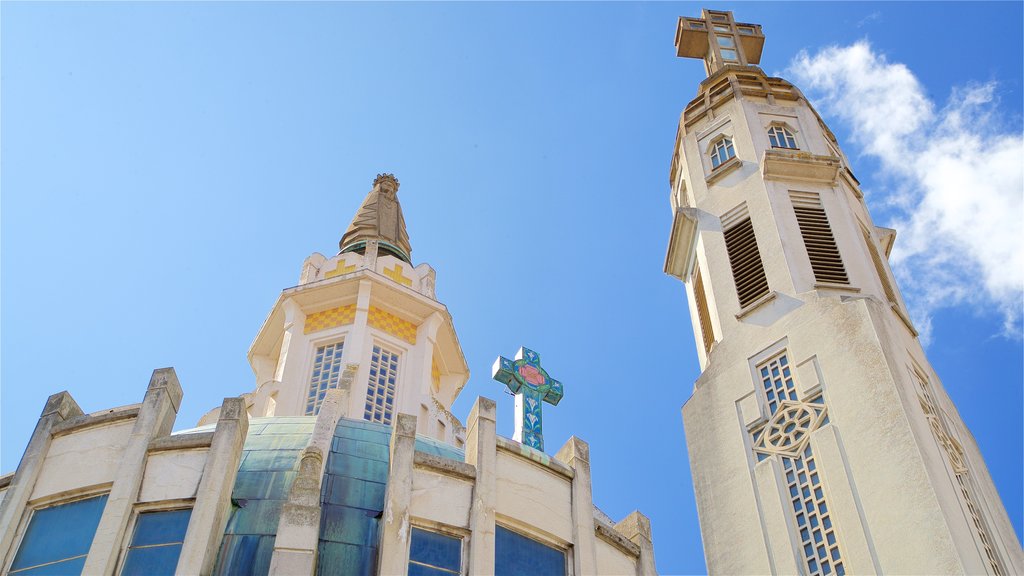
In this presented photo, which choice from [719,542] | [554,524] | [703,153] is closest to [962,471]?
[719,542]

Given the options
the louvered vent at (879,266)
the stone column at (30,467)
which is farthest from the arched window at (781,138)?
the stone column at (30,467)

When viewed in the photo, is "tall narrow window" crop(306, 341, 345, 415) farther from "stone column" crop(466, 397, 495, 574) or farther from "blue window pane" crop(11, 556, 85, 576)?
"blue window pane" crop(11, 556, 85, 576)

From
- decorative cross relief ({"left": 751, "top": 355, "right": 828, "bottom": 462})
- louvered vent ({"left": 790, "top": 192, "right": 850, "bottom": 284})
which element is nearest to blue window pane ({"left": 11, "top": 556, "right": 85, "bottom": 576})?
decorative cross relief ({"left": 751, "top": 355, "right": 828, "bottom": 462})

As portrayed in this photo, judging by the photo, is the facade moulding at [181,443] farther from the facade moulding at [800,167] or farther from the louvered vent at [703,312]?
the facade moulding at [800,167]

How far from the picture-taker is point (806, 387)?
30.0m

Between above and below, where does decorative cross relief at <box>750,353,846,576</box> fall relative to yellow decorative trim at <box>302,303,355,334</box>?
below

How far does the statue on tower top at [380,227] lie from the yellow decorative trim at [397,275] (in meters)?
1.98

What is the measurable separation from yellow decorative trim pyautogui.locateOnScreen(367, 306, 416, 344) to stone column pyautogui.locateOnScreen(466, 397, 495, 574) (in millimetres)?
17126

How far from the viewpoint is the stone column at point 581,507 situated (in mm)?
20109

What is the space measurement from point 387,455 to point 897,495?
1106 cm

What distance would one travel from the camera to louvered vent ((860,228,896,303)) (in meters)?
34.7

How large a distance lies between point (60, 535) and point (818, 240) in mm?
23563

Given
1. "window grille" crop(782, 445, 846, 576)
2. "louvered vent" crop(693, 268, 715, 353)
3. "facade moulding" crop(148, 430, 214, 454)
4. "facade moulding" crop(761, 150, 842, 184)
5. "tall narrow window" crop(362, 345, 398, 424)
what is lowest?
"facade moulding" crop(148, 430, 214, 454)

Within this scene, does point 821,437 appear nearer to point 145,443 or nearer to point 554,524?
point 554,524
